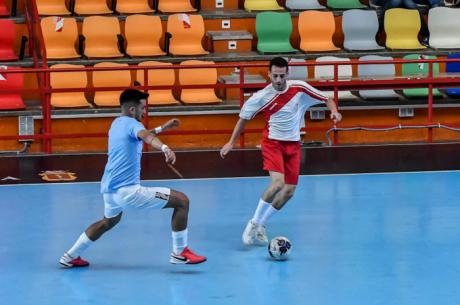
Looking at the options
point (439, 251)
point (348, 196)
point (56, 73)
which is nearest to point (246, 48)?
point (56, 73)

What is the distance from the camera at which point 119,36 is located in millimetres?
18000

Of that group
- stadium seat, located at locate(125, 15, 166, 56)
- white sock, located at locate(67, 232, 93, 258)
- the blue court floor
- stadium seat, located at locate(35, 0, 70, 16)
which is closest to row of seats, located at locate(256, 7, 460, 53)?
stadium seat, located at locate(125, 15, 166, 56)

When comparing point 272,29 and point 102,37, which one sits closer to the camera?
point 102,37

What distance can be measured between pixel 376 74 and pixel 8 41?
→ 644cm

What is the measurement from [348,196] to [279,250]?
3360 millimetres

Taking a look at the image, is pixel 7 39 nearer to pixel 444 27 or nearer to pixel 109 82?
pixel 109 82

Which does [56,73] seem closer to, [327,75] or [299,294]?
[327,75]

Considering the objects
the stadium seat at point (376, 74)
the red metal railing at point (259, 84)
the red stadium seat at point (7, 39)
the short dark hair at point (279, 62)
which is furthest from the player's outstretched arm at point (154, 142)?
the red stadium seat at point (7, 39)

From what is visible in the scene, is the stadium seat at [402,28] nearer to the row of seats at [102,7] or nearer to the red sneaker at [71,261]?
the row of seats at [102,7]

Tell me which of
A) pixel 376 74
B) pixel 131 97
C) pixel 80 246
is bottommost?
pixel 80 246

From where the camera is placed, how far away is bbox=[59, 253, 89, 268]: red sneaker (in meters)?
9.94

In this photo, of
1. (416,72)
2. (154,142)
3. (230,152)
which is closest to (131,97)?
(154,142)

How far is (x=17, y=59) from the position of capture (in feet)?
58.6

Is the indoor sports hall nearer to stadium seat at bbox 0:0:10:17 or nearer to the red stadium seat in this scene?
the red stadium seat
